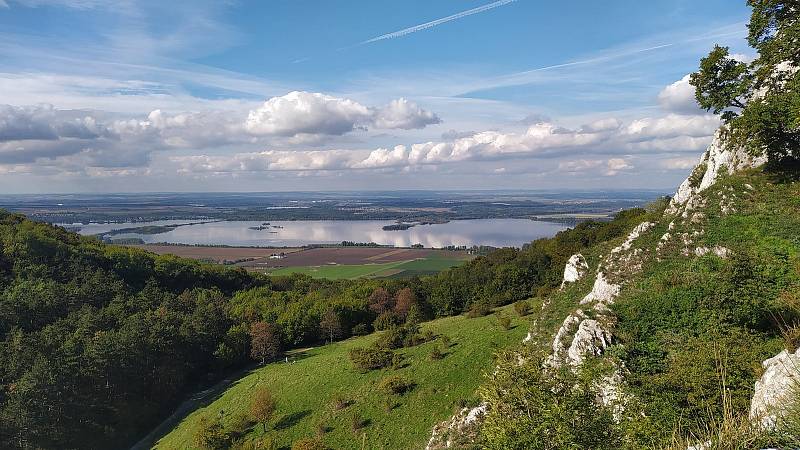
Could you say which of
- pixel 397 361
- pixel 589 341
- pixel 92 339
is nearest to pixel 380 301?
pixel 397 361

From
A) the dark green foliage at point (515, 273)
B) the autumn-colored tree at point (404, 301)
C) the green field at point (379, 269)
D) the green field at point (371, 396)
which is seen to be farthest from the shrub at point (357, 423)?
the green field at point (379, 269)

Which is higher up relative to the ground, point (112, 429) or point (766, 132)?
point (766, 132)

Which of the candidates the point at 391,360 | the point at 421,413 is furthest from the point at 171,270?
the point at 421,413

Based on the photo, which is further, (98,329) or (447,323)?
(98,329)

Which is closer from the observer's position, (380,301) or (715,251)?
(715,251)

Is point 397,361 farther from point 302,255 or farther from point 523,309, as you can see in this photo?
point 302,255

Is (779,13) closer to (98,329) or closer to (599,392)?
(599,392)

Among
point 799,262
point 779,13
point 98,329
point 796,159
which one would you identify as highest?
point 779,13
